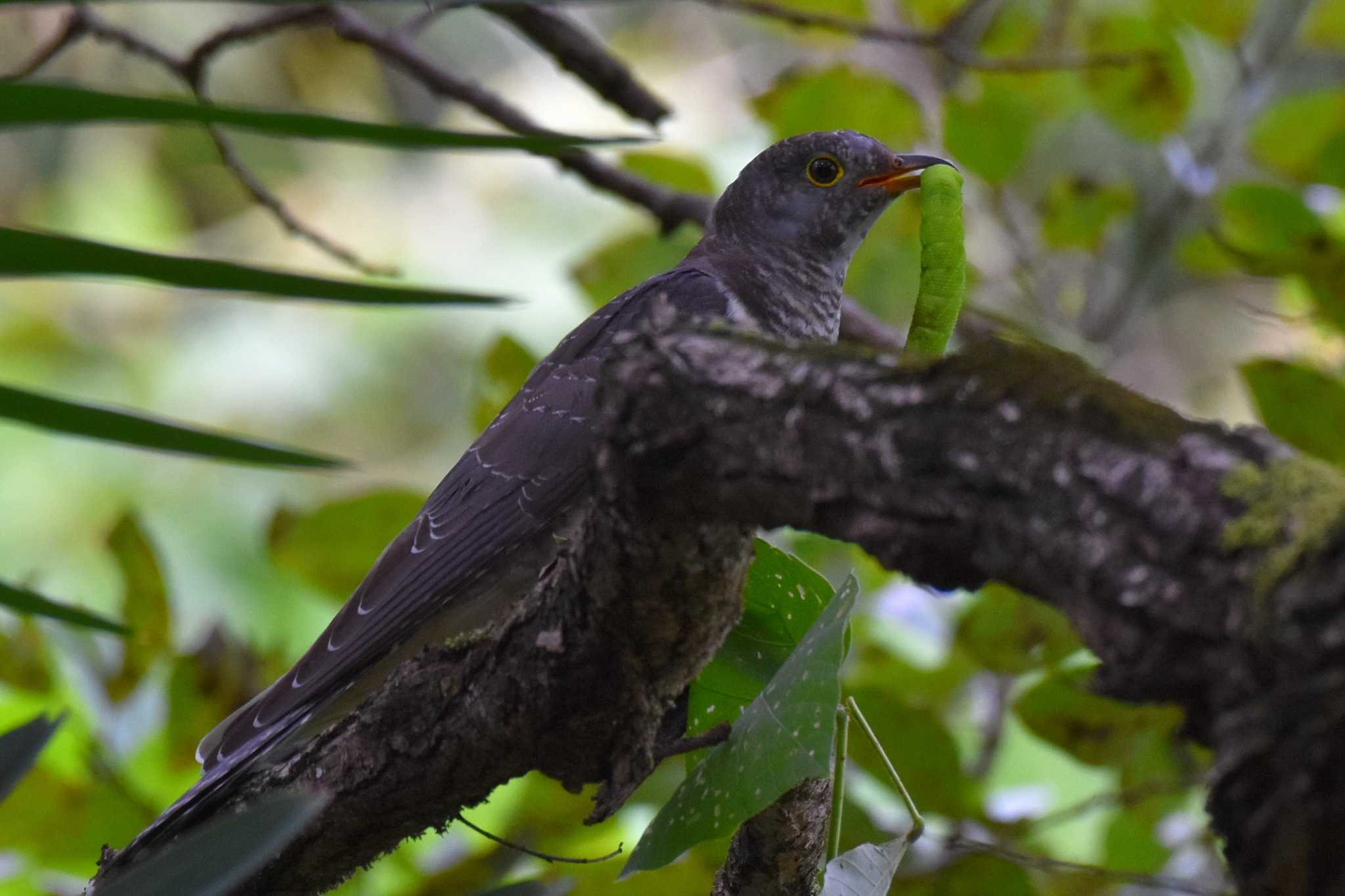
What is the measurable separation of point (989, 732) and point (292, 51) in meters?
7.40

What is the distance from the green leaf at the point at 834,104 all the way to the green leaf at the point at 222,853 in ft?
7.26

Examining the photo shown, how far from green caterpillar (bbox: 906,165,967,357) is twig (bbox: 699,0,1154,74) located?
119 cm

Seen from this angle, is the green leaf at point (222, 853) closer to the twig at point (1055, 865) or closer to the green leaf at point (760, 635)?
the green leaf at point (760, 635)

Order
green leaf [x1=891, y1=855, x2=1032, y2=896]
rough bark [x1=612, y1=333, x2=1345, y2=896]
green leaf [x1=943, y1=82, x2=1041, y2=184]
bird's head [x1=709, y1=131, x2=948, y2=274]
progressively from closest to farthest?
1. rough bark [x1=612, y1=333, x2=1345, y2=896]
2. green leaf [x1=891, y1=855, x2=1032, y2=896]
3. bird's head [x1=709, y1=131, x2=948, y2=274]
4. green leaf [x1=943, y1=82, x2=1041, y2=184]

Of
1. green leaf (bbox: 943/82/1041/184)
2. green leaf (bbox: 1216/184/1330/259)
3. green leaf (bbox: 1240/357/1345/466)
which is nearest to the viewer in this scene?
green leaf (bbox: 1240/357/1345/466)

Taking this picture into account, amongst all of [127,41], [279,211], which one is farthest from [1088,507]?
[127,41]

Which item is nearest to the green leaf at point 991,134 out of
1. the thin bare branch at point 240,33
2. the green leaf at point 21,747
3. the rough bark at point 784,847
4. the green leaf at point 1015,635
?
the green leaf at point 1015,635

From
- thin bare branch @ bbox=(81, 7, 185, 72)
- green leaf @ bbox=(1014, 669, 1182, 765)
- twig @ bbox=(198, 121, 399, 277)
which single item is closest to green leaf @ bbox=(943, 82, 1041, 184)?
green leaf @ bbox=(1014, 669, 1182, 765)

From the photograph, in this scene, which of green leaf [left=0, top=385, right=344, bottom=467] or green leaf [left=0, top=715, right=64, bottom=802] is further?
green leaf [left=0, top=715, right=64, bottom=802]

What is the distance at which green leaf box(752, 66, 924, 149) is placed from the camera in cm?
293

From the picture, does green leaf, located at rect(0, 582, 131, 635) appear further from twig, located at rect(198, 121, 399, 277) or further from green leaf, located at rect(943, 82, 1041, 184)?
green leaf, located at rect(943, 82, 1041, 184)

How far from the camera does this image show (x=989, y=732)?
9.09 feet

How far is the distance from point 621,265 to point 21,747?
186cm

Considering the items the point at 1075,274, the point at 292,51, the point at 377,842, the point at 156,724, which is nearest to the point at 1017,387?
the point at 377,842
